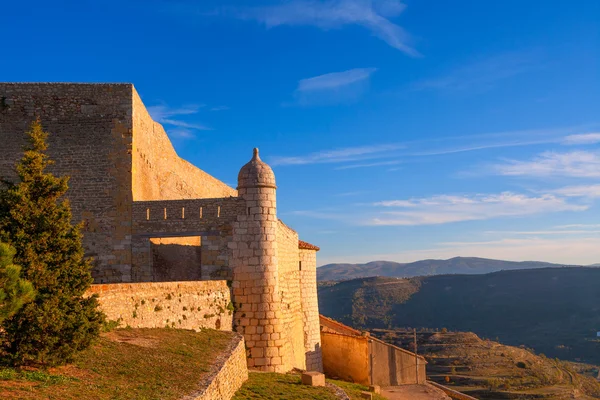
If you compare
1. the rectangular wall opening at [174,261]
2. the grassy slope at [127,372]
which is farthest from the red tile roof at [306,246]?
the grassy slope at [127,372]

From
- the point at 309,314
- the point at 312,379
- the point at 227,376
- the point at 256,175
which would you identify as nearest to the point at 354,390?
the point at 309,314

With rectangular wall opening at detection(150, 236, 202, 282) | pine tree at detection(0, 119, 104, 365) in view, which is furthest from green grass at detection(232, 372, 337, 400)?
rectangular wall opening at detection(150, 236, 202, 282)

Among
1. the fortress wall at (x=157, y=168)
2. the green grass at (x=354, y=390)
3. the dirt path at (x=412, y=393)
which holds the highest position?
the fortress wall at (x=157, y=168)

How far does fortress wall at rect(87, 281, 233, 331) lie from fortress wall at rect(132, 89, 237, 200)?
522cm

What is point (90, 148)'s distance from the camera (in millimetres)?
19969

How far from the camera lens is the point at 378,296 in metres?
127

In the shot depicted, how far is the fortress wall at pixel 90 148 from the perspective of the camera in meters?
19.6

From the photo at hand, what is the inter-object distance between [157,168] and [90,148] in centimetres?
374

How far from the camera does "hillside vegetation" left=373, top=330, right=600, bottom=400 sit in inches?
2183

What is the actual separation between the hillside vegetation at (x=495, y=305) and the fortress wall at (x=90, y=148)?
8941 cm

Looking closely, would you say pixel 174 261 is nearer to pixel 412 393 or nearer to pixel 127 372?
pixel 127 372

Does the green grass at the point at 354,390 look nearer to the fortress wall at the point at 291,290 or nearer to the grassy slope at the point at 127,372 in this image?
the fortress wall at the point at 291,290

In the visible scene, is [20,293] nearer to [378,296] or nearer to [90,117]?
[90,117]

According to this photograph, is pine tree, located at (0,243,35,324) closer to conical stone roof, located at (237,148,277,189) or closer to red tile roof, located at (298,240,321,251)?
conical stone roof, located at (237,148,277,189)
